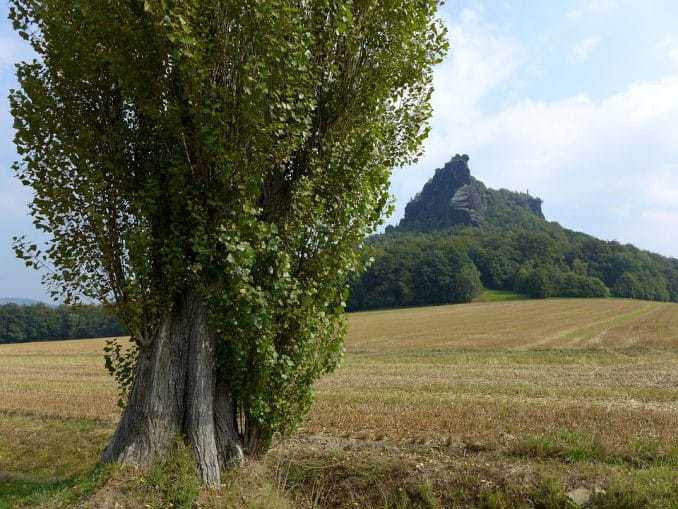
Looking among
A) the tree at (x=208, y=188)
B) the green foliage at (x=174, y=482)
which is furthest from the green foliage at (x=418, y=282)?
the green foliage at (x=174, y=482)

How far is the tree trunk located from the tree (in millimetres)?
24

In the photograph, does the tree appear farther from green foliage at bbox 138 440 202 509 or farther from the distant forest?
the distant forest

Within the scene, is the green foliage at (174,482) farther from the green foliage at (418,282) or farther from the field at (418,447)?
the green foliage at (418,282)

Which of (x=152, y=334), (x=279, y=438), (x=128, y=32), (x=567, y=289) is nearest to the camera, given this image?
(x=128, y=32)

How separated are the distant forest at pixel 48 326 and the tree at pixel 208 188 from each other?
299ft

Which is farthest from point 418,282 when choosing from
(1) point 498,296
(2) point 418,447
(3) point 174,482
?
(3) point 174,482

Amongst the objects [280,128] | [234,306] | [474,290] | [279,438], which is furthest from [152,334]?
[474,290]

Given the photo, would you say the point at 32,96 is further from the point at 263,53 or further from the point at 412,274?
the point at 412,274

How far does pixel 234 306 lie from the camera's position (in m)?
7.57

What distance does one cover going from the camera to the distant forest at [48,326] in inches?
3565

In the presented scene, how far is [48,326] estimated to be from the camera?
92.1 meters

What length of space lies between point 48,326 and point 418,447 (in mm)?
100846

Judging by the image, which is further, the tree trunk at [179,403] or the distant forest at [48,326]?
the distant forest at [48,326]

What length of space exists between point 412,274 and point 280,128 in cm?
10028
